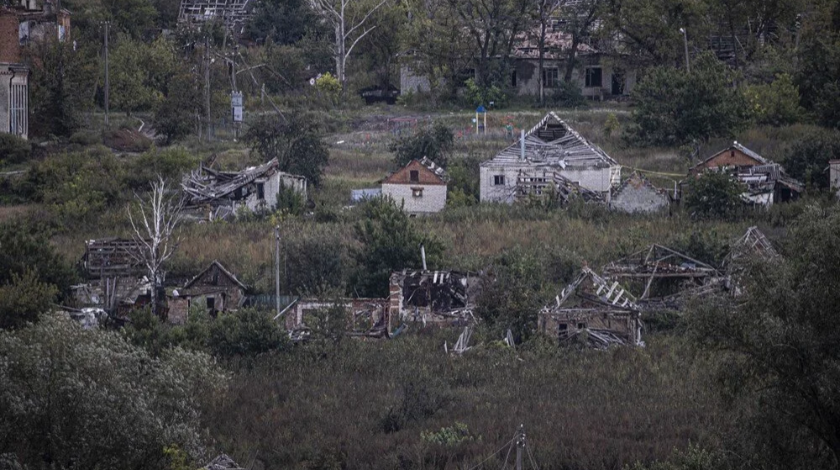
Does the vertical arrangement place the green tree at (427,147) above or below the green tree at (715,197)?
above

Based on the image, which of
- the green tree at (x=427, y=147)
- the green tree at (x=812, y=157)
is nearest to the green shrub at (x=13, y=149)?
the green tree at (x=427, y=147)

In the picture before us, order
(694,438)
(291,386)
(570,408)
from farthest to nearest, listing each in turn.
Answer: (291,386), (570,408), (694,438)

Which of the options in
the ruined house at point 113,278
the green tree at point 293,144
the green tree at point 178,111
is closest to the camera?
the ruined house at point 113,278

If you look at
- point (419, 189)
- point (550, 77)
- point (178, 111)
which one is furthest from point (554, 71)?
point (419, 189)

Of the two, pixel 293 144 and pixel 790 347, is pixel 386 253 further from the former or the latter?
pixel 790 347

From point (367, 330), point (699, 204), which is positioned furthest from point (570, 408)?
point (699, 204)

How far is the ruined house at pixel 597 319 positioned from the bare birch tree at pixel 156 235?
8.58 meters

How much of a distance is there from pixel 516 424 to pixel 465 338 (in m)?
5.39

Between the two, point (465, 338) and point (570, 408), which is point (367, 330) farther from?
point (570, 408)

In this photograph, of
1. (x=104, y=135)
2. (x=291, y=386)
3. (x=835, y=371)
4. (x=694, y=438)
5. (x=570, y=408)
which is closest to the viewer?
(x=835, y=371)

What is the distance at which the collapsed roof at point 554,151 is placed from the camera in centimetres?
4000

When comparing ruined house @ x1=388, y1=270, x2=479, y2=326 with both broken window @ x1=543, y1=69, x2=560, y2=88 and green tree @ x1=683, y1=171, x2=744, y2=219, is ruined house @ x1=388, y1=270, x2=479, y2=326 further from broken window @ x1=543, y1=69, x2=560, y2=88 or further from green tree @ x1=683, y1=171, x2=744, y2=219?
broken window @ x1=543, y1=69, x2=560, y2=88

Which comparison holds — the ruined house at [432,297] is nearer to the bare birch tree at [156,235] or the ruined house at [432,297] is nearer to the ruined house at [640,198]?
the bare birch tree at [156,235]

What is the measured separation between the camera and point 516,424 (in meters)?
23.7
